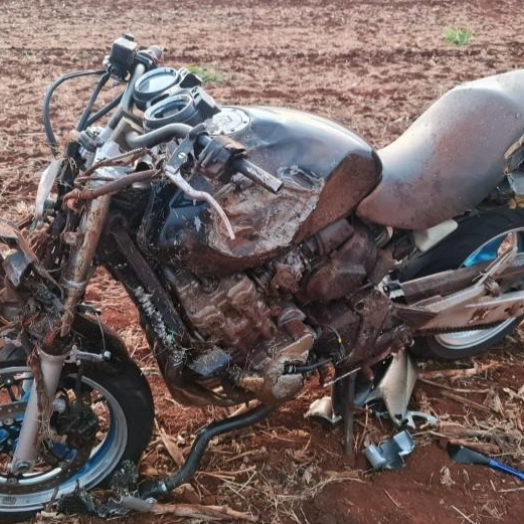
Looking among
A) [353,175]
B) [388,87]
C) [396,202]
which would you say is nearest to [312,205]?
[353,175]

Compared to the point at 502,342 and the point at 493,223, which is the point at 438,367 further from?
the point at 493,223

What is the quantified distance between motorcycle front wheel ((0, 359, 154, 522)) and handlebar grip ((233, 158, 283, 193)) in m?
0.99

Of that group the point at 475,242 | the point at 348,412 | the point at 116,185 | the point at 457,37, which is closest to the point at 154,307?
the point at 116,185

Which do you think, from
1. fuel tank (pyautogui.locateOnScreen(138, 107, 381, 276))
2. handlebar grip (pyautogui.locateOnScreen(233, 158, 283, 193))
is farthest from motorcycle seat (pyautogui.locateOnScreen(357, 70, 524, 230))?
handlebar grip (pyautogui.locateOnScreen(233, 158, 283, 193))

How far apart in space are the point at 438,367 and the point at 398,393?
1.49 feet

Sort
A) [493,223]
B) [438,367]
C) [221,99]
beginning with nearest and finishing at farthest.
→ [493,223] < [438,367] < [221,99]

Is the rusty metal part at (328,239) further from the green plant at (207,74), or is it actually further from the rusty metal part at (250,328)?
the green plant at (207,74)

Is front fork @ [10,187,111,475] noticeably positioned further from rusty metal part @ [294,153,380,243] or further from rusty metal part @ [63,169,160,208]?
rusty metal part @ [294,153,380,243]

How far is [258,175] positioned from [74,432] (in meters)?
1.29

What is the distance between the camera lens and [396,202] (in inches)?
100

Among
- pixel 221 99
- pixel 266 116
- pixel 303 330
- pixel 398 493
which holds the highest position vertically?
pixel 266 116

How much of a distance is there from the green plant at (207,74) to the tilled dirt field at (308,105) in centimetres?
5

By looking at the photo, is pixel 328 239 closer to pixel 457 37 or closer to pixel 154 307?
pixel 154 307

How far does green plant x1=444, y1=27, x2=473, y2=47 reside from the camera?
9321 mm
